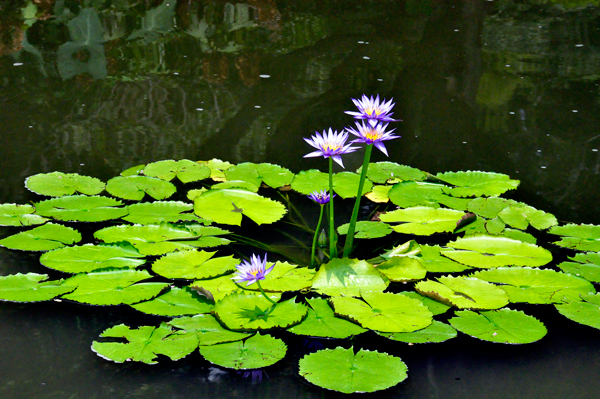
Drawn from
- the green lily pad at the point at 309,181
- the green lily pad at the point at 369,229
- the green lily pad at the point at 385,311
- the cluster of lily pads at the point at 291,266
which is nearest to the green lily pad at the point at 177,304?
the cluster of lily pads at the point at 291,266

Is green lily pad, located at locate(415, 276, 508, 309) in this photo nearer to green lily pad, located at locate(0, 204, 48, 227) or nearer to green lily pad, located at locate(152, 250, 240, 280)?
green lily pad, located at locate(152, 250, 240, 280)

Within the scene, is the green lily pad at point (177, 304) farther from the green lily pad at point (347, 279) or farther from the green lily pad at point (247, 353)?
the green lily pad at point (347, 279)

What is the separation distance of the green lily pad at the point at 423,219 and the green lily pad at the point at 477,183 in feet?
0.57

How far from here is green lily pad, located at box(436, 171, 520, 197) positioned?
6.75 feet

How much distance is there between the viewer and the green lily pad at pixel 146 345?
129cm

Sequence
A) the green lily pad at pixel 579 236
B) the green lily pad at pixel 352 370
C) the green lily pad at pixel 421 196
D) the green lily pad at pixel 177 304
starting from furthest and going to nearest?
the green lily pad at pixel 421 196 → the green lily pad at pixel 579 236 → the green lily pad at pixel 177 304 → the green lily pad at pixel 352 370

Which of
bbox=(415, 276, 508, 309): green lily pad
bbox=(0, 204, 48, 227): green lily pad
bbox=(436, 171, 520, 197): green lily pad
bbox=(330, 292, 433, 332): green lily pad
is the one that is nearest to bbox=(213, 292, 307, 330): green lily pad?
bbox=(330, 292, 433, 332): green lily pad

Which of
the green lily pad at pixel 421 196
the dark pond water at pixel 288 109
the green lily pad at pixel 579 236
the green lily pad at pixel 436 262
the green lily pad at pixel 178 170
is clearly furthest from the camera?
the green lily pad at pixel 178 170

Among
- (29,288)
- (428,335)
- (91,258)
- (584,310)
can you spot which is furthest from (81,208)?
(584,310)

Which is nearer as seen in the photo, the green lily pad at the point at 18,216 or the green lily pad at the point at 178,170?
the green lily pad at the point at 18,216

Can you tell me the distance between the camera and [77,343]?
1386mm

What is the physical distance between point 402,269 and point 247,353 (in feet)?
1.75

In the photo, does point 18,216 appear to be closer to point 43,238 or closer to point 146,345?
point 43,238

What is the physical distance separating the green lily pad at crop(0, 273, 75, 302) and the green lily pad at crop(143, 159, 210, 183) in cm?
68
